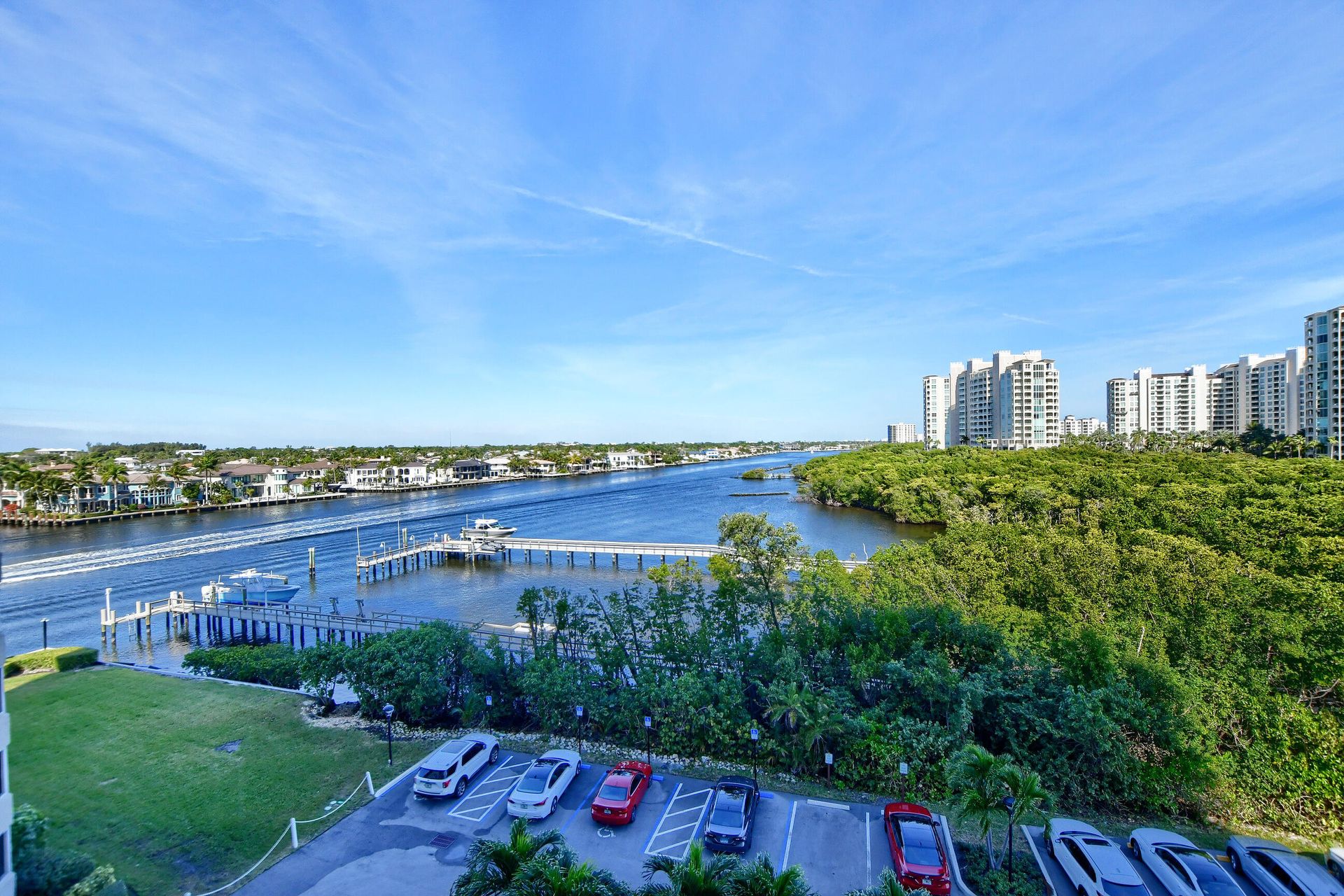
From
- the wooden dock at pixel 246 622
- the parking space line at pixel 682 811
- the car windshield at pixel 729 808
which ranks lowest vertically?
the wooden dock at pixel 246 622

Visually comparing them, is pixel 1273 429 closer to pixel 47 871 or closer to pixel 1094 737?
pixel 1094 737

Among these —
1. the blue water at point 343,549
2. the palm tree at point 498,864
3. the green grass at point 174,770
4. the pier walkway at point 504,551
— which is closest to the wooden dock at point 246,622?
the blue water at point 343,549

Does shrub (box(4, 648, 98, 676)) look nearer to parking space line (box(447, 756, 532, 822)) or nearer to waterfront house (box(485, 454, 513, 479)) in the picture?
parking space line (box(447, 756, 532, 822))

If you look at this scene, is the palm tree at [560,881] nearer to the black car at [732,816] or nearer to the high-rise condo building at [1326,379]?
the black car at [732,816]

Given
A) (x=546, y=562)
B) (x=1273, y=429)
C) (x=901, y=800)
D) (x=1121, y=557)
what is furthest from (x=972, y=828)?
(x=1273, y=429)

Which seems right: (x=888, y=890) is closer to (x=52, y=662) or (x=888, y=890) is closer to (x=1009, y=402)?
(x=52, y=662)

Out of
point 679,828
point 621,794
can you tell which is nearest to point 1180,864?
point 679,828

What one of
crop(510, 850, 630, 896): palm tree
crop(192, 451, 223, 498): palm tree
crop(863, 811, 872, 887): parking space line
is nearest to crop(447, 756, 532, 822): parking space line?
crop(510, 850, 630, 896): palm tree

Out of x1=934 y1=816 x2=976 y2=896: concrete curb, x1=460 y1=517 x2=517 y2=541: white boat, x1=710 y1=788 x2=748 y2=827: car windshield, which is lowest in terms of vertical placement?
x1=460 y1=517 x2=517 y2=541: white boat
